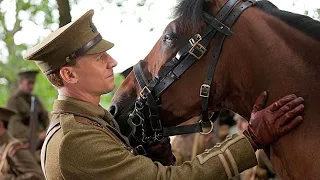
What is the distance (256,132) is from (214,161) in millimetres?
240

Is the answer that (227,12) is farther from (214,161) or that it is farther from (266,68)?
Answer: (214,161)

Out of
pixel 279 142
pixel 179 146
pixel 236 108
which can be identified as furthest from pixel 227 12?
pixel 179 146

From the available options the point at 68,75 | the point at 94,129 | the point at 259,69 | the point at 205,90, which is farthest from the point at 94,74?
the point at 259,69

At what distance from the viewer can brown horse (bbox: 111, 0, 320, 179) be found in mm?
2594

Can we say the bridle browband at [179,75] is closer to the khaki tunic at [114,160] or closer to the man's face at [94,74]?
the man's face at [94,74]

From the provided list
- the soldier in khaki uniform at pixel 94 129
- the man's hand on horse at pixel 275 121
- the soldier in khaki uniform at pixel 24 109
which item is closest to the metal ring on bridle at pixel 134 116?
the soldier in khaki uniform at pixel 94 129

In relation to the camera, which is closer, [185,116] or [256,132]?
[256,132]

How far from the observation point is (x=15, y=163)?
6164mm

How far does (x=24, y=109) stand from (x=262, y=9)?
7.77 metres

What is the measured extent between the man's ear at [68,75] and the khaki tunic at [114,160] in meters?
0.24

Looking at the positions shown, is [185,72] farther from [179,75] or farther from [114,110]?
[114,110]

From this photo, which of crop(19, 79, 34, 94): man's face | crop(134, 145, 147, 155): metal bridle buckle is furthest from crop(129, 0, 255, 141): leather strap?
crop(19, 79, 34, 94): man's face

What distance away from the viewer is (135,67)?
10.5 ft

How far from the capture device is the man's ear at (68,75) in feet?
8.89
